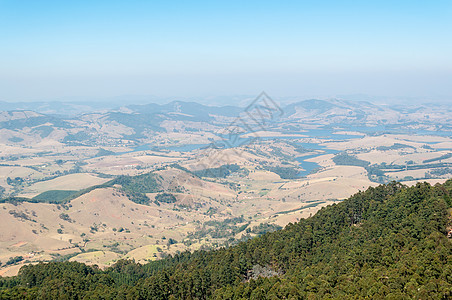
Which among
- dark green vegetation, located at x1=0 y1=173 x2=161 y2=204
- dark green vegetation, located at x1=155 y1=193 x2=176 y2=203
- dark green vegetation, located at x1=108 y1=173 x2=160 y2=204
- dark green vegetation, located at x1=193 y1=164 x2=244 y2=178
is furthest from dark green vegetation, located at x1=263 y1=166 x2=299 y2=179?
dark green vegetation, located at x1=108 y1=173 x2=160 y2=204

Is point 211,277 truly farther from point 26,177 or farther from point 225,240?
point 26,177

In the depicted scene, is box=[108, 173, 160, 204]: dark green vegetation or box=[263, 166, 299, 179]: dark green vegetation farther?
box=[263, 166, 299, 179]: dark green vegetation

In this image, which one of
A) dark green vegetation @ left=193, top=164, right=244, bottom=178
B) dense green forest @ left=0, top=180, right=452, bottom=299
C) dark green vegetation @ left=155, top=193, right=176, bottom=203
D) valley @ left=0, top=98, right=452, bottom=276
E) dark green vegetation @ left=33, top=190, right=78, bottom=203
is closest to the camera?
dense green forest @ left=0, top=180, right=452, bottom=299

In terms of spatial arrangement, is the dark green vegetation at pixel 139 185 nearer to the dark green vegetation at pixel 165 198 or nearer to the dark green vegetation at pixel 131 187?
the dark green vegetation at pixel 131 187

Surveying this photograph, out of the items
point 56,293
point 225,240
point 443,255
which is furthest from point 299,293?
point 225,240

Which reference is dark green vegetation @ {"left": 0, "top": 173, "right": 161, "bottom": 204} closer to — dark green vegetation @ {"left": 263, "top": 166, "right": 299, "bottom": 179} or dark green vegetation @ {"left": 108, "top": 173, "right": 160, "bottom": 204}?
dark green vegetation @ {"left": 108, "top": 173, "right": 160, "bottom": 204}

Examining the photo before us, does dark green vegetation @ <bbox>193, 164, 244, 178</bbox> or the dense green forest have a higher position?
the dense green forest

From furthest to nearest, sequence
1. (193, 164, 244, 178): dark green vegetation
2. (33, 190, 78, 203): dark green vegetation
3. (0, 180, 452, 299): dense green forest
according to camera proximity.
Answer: (193, 164, 244, 178): dark green vegetation < (33, 190, 78, 203): dark green vegetation < (0, 180, 452, 299): dense green forest

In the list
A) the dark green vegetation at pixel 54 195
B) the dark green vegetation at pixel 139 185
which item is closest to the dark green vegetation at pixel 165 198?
the dark green vegetation at pixel 139 185

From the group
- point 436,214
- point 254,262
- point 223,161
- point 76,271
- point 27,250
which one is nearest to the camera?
point 436,214
